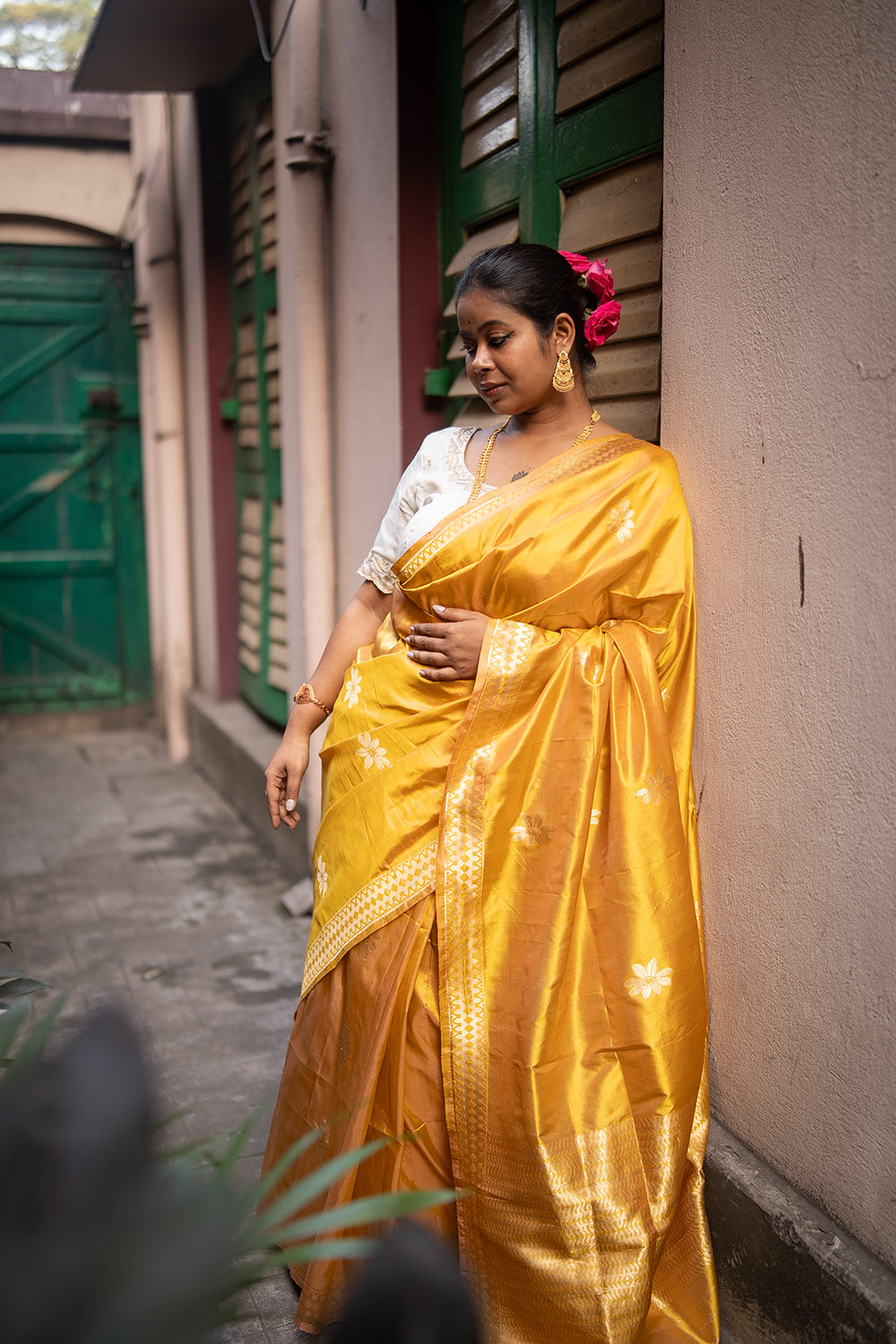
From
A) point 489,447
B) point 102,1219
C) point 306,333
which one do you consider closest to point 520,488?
point 489,447

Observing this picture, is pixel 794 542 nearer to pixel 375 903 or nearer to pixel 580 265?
pixel 580 265

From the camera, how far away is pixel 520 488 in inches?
76.3

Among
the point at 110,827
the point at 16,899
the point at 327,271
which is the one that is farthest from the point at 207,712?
the point at 327,271

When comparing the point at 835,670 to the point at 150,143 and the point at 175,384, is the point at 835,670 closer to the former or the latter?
the point at 175,384

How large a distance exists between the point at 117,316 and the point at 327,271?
Answer: 3.75 m

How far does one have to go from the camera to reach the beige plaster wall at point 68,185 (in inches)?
264

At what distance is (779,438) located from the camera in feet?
5.71

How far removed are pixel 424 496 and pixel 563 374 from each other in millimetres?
353

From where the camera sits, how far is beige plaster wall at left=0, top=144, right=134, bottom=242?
22.0 ft

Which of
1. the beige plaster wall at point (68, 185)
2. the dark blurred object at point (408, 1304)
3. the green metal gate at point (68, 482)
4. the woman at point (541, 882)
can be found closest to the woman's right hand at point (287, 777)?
the woman at point (541, 882)

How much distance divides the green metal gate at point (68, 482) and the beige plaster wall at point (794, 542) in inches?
230

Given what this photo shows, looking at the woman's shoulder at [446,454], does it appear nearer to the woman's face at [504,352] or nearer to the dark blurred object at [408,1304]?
the woman's face at [504,352]

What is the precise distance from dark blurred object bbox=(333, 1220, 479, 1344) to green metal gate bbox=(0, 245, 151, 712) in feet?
23.0

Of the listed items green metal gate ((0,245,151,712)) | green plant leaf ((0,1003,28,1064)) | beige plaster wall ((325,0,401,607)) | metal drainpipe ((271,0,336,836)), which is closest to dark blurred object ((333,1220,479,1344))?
green plant leaf ((0,1003,28,1064))
